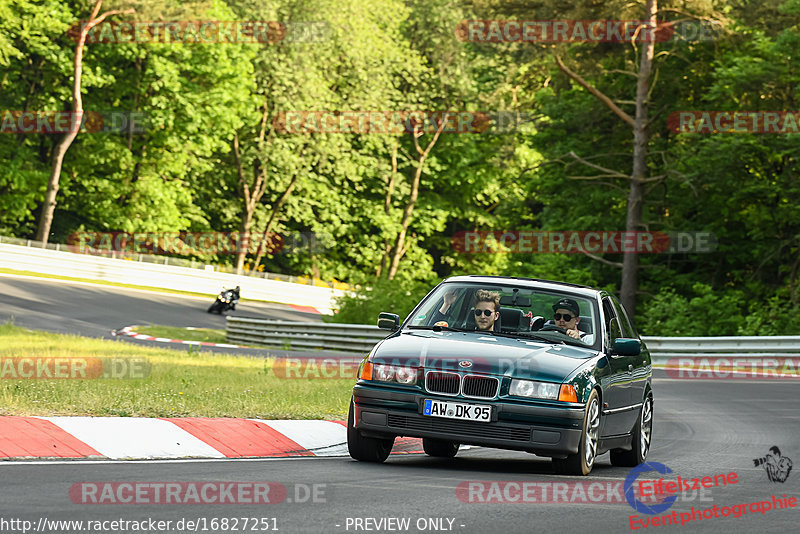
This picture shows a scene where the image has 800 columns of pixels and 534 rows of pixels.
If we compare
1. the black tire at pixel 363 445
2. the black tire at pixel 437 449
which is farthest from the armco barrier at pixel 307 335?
the black tire at pixel 363 445

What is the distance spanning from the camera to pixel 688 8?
117 ft

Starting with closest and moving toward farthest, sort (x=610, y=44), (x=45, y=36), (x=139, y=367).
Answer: (x=139, y=367), (x=610, y=44), (x=45, y=36)

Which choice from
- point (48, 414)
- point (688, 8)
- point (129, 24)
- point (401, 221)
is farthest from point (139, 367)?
point (401, 221)

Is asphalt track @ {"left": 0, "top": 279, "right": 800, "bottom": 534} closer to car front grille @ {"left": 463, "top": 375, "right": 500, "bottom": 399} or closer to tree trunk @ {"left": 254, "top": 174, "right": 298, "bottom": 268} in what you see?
car front grille @ {"left": 463, "top": 375, "right": 500, "bottom": 399}

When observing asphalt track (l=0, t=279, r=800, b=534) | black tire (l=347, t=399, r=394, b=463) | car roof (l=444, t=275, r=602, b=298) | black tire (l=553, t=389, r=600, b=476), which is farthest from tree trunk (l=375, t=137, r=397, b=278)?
black tire (l=553, t=389, r=600, b=476)

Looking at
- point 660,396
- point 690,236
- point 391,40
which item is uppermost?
point 391,40

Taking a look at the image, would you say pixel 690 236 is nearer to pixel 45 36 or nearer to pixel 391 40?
pixel 45 36

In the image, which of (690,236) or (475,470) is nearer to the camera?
(475,470)

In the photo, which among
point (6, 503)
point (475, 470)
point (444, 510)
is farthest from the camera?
point (475, 470)

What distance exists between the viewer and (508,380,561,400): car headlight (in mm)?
9109

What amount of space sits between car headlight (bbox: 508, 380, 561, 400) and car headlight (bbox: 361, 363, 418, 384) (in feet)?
2.47

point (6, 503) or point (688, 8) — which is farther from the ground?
point (688, 8)

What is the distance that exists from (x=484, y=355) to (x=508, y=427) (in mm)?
594

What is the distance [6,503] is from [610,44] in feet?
111
